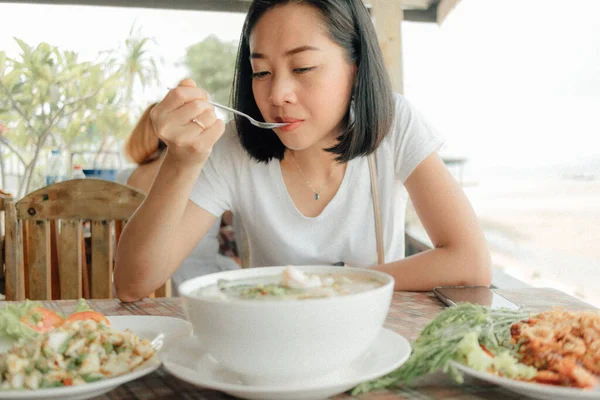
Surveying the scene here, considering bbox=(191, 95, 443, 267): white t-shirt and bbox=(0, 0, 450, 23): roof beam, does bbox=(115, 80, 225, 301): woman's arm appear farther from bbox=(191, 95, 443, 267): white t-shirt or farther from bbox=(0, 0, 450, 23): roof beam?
bbox=(0, 0, 450, 23): roof beam

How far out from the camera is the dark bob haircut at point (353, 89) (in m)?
1.42

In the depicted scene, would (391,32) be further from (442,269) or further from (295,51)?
(442,269)

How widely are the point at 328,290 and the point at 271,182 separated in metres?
1.03

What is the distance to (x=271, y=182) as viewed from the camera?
1641 millimetres

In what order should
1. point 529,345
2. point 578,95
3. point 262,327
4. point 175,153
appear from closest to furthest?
1. point 262,327
2. point 529,345
3. point 175,153
4. point 578,95

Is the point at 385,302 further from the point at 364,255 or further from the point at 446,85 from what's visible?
the point at 446,85

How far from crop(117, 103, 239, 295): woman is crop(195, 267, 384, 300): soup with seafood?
229 centimetres

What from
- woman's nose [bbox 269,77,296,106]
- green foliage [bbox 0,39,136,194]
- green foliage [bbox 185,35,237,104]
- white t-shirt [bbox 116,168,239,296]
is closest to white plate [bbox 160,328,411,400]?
woman's nose [bbox 269,77,296,106]

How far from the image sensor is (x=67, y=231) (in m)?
1.85

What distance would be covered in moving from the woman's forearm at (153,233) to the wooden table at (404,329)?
3.0 inches

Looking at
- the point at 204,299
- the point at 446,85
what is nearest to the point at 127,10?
the point at 446,85

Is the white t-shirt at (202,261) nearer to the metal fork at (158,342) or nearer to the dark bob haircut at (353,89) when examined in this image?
the dark bob haircut at (353,89)

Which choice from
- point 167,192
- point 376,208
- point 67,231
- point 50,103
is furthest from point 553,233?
point 50,103

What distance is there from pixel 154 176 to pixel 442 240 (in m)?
1.94
